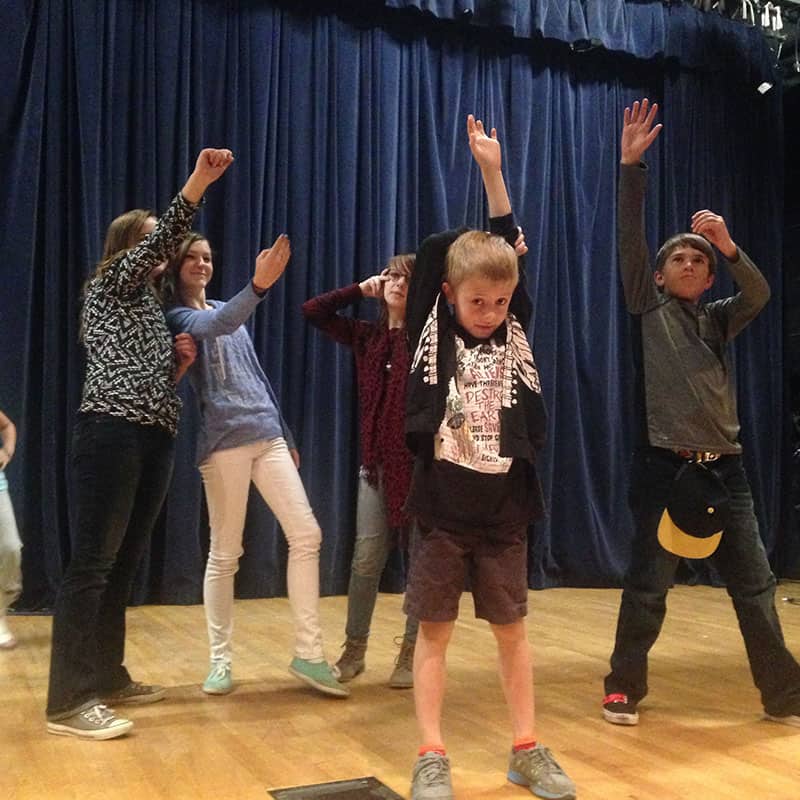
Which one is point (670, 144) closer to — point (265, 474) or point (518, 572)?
point (265, 474)

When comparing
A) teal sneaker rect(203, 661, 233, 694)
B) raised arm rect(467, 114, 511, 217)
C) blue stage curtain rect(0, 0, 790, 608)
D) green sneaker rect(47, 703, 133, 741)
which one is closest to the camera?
raised arm rect(467, 114, 511, 217)

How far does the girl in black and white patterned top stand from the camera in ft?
6.32

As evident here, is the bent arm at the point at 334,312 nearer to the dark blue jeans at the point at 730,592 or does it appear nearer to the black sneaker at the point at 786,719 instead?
the dark blue jeans at the point at 730,592

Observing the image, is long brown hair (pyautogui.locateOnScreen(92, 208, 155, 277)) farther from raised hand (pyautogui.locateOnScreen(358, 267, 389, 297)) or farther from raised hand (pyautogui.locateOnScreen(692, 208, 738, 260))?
raised hand (pyautogui.locateOnScreen(692, 208, 738, 260))

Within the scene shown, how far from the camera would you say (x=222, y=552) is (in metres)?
2.33

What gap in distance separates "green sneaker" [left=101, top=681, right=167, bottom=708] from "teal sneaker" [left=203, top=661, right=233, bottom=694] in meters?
0.12

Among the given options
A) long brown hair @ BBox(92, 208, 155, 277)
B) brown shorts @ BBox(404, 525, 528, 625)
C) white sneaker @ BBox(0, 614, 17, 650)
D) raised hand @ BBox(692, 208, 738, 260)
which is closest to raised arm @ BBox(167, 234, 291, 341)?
long brown hair @ BBox(92, 208, 155, 277)

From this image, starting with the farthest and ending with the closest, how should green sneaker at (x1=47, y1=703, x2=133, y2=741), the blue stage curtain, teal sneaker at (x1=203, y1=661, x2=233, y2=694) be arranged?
the blue stage curtain
teal sneaker at (x1=203, y1=661, x2=233, y2=694)
green sneaker at (x1=47, y1=703, x2=133, y2=741)

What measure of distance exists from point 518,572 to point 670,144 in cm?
418

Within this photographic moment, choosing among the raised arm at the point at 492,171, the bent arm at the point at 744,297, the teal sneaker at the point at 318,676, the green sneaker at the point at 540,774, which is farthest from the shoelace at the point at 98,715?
the bent arm at the point at 744,297

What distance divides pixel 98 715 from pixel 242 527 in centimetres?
60

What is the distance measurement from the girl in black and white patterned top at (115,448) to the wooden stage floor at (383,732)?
0.49ft

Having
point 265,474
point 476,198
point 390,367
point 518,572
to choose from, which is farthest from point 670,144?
point 518,572

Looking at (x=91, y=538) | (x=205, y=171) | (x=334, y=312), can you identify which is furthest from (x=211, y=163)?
(x=91, y=538)
